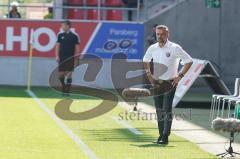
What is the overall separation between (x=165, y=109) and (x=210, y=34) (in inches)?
548

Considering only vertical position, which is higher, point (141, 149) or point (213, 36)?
point (213, 36)

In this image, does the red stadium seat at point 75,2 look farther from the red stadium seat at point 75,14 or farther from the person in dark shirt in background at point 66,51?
the person in dark shirt in background at point 66,51

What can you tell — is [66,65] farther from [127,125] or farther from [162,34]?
[162,34]

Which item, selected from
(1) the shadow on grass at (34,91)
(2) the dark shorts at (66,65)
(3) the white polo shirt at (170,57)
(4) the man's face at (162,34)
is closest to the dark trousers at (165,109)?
(3) the white polo shirt at (170,57)

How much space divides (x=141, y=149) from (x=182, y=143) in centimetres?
123

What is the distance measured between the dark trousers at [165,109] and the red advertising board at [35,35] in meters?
13.3

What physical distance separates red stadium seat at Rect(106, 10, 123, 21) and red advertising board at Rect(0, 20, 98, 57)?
2.37 meters

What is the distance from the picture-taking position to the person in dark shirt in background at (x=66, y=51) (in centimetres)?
2341

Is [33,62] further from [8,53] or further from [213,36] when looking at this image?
[213,36]

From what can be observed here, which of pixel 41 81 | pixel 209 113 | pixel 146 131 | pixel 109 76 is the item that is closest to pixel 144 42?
pixel 109 76

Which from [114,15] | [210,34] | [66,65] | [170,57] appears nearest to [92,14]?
[114,15]

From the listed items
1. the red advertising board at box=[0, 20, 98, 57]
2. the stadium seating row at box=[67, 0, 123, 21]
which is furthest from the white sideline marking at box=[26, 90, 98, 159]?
the stadium seating row at box=[67, 0, 123, 21]

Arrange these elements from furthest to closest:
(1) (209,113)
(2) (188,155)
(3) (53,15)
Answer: (3) (53,15)
(1) (209,113)
(2) (188,155)

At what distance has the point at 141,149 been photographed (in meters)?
12.8
